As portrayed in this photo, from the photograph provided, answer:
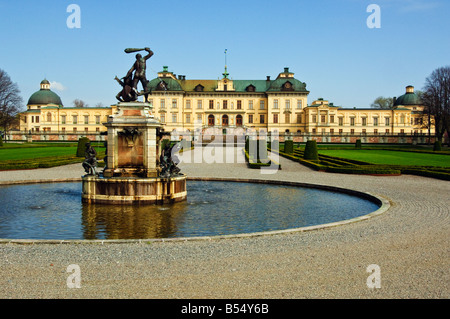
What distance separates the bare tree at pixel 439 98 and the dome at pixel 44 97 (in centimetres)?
8194

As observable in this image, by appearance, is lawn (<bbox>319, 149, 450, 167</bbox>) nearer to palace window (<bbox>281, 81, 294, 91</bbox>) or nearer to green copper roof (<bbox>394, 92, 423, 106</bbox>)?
palace window (<bbox>281, 81, 294, 91</bbox>)

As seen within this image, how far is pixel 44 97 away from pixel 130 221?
97185 mm

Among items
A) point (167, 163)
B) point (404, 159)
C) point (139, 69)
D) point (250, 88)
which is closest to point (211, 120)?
point (250, 88)

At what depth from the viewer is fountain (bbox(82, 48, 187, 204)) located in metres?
13.0

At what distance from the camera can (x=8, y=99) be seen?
→ 64250 mm

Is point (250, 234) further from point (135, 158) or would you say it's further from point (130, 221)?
point (135, 158)

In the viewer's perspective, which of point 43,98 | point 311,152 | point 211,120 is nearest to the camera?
point 311,152

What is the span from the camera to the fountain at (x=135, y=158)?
12969 millimetres

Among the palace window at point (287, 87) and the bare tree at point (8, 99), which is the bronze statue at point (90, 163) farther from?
the palace window at point (287, 87)

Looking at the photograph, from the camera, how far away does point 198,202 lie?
13.6m

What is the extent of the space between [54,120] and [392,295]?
9148 cm

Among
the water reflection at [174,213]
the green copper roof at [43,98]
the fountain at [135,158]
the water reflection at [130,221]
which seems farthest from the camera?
the green copper roof at [43,98]

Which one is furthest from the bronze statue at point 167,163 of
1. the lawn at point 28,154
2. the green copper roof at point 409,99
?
the green copper roof at point 409,99

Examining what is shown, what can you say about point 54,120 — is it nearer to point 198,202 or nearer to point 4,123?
point 4,123
